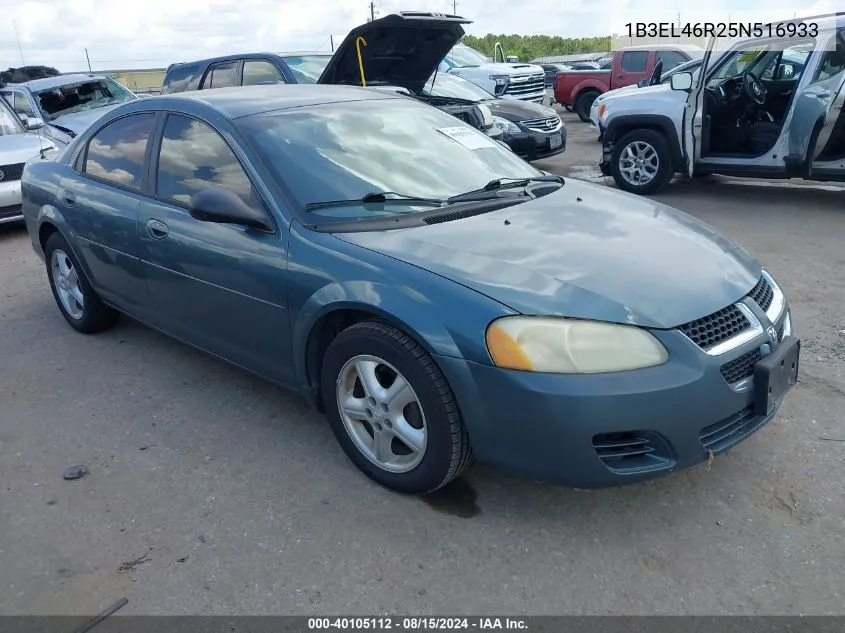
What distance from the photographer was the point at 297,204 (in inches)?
123

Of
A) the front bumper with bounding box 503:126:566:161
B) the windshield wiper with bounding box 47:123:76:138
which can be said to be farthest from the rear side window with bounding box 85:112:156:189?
the windshield wiper with bounding box 47:123:76:138

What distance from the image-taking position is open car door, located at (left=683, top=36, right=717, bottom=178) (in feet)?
26.0

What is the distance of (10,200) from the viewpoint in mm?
8102

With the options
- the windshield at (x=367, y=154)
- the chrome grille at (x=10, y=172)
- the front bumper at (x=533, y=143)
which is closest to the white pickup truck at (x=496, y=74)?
the front bumper at (x=533, y=143)

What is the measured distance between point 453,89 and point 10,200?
221 inches

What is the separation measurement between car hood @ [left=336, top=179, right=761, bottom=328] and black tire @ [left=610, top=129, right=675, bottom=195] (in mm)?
5473

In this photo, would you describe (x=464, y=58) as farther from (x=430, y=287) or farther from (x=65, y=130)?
(x=430, y=287)

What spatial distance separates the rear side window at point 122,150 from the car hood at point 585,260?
1.66 m

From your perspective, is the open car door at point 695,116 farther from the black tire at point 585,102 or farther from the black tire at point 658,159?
the black tire at point 585,102

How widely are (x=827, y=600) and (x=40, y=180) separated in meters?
4.96

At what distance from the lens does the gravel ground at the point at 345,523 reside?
7.93 ft

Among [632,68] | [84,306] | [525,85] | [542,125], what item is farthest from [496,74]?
[84,306]
